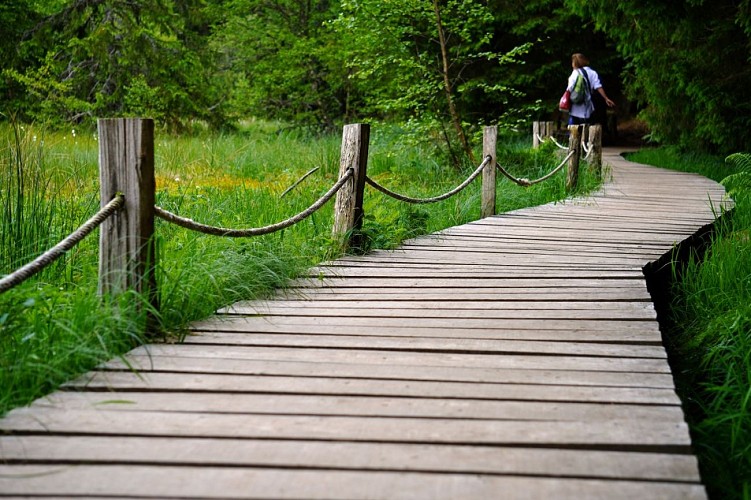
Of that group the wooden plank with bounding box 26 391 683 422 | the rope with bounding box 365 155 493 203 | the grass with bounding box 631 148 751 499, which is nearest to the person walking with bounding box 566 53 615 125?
the rope with bounding box 365 155 493 203

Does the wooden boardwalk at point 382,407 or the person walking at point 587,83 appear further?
the person walking at point 587,83

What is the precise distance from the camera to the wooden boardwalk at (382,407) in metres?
2.18

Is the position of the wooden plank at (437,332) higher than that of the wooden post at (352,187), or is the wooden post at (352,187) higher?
the wooden post at (352,187)

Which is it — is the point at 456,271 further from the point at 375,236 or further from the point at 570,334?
the point at 570,334

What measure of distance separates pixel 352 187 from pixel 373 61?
21.4 feet

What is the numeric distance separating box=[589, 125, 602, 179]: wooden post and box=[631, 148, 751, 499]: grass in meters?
4.63

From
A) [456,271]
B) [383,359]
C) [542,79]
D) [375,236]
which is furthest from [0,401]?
[542,79]

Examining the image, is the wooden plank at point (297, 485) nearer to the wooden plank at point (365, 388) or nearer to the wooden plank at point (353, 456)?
the wooden plank at point (353, 456)

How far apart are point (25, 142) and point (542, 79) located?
15.5 meters

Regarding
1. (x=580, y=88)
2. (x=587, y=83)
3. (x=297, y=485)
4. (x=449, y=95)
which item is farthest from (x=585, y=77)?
(x=297, y=485)

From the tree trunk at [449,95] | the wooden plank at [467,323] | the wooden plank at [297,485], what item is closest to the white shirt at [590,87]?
the tree trunk at [449,95]

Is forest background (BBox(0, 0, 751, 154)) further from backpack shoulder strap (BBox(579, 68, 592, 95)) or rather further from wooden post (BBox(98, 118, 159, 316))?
wooden post (BBox(98, 118, 159, 316))

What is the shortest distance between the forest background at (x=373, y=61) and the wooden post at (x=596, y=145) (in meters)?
0.95

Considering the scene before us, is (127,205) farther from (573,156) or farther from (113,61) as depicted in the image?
(113,61)
